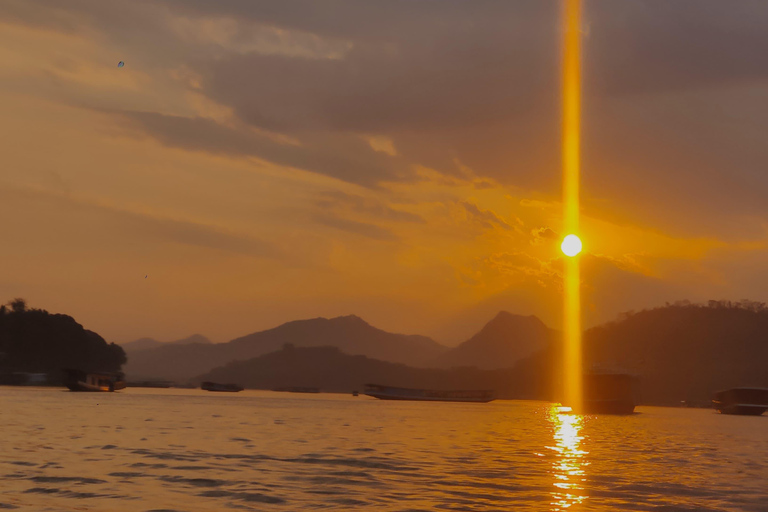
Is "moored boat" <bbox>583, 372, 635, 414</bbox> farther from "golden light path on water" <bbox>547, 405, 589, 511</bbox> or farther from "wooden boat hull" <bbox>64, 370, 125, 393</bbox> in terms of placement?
"wooden boat hull" <bbox>64, 370, 125, 393</bbox>

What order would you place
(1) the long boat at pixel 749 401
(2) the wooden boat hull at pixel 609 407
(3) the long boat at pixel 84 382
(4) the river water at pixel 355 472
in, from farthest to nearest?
(3) the long boat at pixel 84 382
(1) the long boat at pixel 749 401
(2) the wooden boat hull at pixel 609 407
(4) the river water at pixel 355 472

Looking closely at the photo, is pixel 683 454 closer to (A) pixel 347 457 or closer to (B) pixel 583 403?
(A) pixel 347 457

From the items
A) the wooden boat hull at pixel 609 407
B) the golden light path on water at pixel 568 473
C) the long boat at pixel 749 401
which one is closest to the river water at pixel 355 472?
the golden light path on water at pixel 568 473

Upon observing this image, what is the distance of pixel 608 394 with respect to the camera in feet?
443

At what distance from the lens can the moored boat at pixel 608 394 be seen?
13400 centimetres

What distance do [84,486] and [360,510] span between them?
34.6 ft

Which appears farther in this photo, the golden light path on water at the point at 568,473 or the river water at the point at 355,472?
the golden light path on water at the point at 568,473

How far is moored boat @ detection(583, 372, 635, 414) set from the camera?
134000 mm

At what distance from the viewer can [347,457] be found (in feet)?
139

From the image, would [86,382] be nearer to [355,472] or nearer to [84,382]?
[84,382]

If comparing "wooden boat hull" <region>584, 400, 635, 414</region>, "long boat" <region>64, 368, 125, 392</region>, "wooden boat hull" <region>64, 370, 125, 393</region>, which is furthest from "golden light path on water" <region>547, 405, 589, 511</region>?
"wooden boat hull" <region>64, 370, 125, 393</region>

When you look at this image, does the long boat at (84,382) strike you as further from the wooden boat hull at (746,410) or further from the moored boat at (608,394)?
the wooden boat hull at (746,410)

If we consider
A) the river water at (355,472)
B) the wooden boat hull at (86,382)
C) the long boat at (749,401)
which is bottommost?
the river water at (355,472)

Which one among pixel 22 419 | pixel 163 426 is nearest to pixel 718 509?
pixel 163 426
